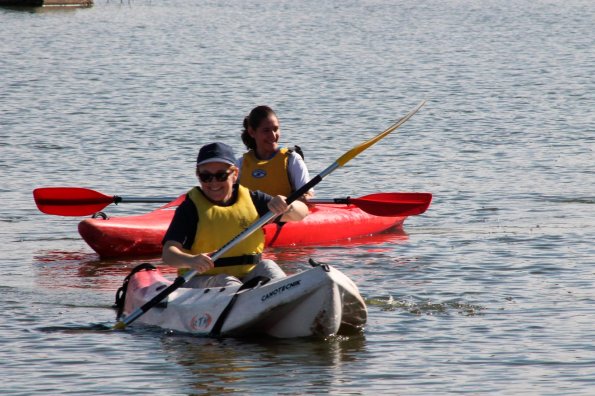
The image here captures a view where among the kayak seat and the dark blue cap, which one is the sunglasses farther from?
the kayak seat

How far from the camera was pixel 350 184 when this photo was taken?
50.0 feet

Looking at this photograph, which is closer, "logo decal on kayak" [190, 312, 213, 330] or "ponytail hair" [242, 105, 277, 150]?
"logo decal on kayak" [190, 312, 213, 330]

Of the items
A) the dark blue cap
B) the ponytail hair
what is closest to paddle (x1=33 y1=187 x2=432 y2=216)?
the ponytail hair

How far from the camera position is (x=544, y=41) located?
124ft

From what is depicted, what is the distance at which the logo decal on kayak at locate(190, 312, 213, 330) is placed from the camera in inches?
318

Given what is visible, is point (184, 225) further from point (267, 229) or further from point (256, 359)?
point (267, 229)

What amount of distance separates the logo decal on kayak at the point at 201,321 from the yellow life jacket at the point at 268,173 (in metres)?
2.99

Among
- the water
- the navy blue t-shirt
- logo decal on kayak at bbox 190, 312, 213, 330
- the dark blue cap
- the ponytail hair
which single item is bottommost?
the water

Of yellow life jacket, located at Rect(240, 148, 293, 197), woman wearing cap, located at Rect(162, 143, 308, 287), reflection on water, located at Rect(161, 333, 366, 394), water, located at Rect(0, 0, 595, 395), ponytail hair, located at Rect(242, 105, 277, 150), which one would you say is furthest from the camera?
yellow life jacket, located at Rect(240, 148, 293, 197)

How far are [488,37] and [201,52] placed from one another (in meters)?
9.60

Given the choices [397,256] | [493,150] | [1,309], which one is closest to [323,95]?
[493,150]

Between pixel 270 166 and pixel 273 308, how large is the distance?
10.7 ft

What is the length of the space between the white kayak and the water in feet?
0.38

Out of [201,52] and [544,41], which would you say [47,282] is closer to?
[201,52]
